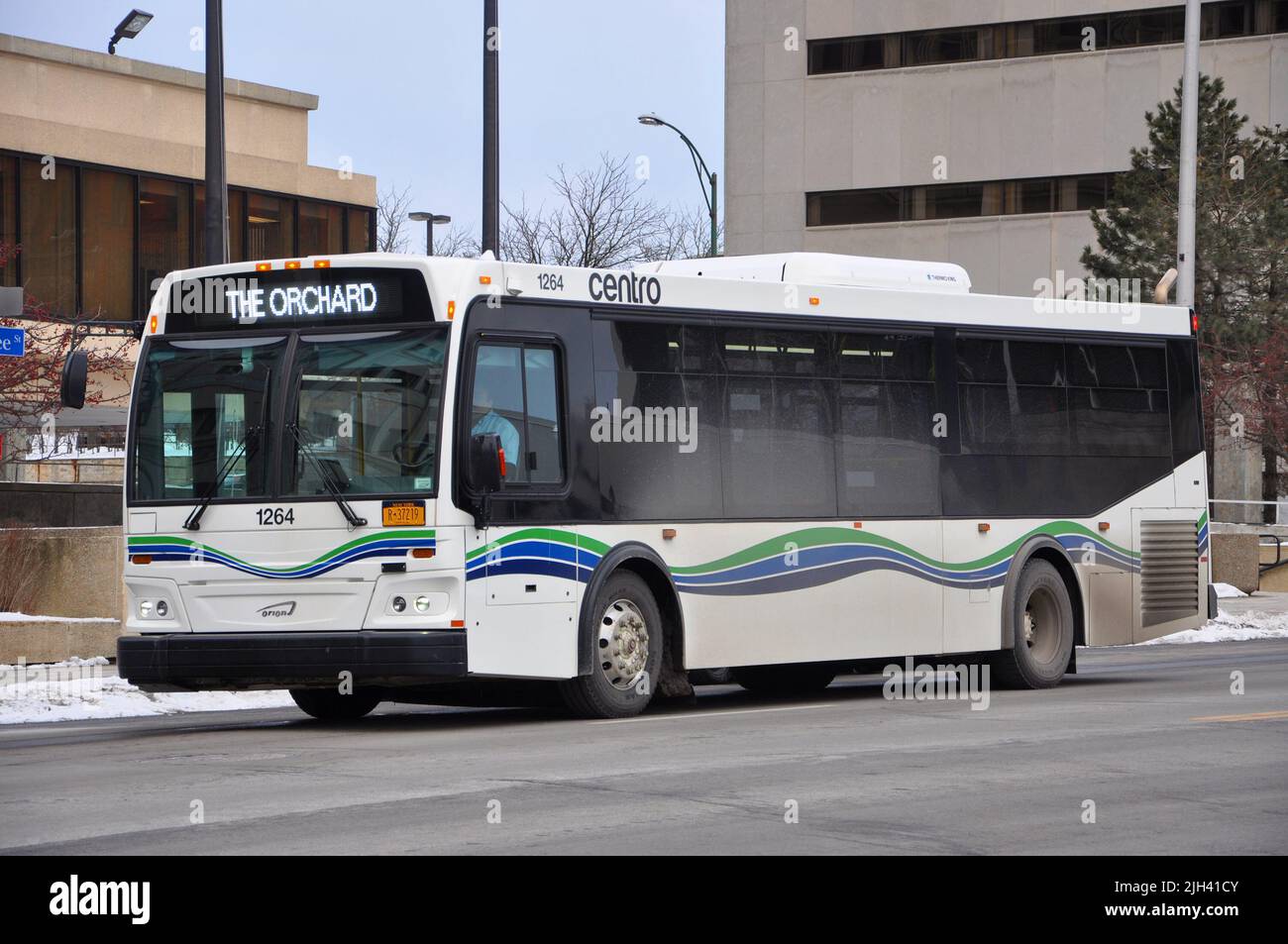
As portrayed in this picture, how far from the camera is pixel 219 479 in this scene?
13.4 metres

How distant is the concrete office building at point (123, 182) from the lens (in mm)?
41000

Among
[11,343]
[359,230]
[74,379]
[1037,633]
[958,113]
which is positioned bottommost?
[1037,633]

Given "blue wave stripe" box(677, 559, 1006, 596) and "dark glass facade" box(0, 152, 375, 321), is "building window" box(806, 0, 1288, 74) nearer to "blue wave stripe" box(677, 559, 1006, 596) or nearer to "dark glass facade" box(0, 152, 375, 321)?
"dark glass facade" box(0, 152, 375, 321)

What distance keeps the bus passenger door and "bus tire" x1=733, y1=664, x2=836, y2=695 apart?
3.82 meters

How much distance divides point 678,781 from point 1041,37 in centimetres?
4800

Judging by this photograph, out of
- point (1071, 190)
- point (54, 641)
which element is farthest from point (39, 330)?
point (1071, 190)

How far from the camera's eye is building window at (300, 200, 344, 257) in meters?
48.3

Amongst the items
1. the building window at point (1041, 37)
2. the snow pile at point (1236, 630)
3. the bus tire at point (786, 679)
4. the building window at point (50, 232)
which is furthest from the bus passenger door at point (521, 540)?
the building window at point (1041, 37)

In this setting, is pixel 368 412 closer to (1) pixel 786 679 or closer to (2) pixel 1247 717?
(1) pixel 786 679

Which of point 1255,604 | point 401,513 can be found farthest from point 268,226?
point 401,513

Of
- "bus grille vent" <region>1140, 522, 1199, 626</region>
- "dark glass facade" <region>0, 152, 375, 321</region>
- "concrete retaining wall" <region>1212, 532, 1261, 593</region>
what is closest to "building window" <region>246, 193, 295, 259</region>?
"dark glass facade" <region>0, 152, 375, 321</region>

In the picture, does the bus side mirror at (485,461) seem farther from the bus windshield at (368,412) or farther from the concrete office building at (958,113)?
the concrete office building at (958,113)

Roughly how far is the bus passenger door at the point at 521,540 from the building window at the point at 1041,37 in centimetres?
4150
